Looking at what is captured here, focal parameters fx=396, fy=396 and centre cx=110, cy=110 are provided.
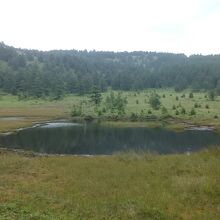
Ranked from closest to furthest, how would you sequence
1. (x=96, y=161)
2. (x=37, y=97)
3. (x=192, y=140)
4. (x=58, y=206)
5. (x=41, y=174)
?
(x=58, y=206) → (x=41, y=174) → (x=96, y=161) → (x=192, y=140) → (x=37, y=97)

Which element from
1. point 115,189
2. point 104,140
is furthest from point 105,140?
point 115,189

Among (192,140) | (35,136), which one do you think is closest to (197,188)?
(192,140)

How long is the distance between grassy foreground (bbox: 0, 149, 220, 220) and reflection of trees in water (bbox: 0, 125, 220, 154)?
1698 cm

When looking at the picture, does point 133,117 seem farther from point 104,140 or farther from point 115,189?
point 115,189

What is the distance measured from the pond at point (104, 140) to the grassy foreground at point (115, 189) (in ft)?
54.3

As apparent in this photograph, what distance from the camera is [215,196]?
22.1 meters

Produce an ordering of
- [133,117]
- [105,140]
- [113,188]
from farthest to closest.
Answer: [133,117] → [105,140] → [113,188]

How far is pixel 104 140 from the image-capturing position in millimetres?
61500

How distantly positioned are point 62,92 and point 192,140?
336 ft

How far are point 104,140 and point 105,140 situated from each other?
0.17 meters

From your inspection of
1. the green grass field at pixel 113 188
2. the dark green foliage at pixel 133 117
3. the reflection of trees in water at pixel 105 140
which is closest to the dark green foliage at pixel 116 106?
the dark green foliage at pixel 133 117

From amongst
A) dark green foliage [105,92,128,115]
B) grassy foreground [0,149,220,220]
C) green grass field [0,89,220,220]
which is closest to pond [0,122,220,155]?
green grass field [0,89,220,220]

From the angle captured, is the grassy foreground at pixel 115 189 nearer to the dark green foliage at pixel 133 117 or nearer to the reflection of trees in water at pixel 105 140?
the reflection of trees in water at pixel 105 140

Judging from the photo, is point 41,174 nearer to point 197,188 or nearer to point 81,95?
point 197,188
